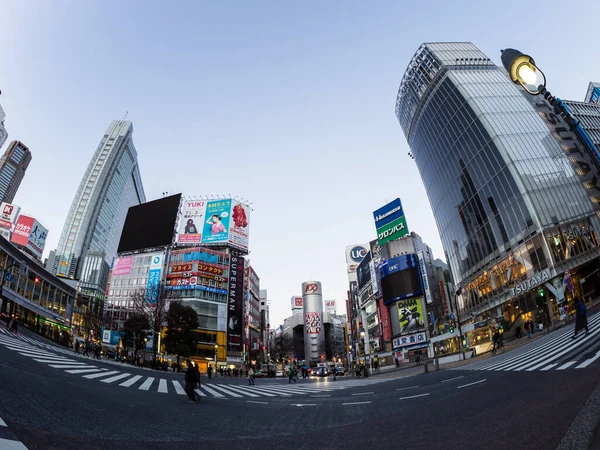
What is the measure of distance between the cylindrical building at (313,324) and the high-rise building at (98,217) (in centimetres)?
8414

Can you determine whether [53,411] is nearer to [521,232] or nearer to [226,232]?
[521,232]

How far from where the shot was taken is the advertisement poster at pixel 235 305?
248 feet

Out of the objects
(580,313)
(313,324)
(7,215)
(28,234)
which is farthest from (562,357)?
(313,324)

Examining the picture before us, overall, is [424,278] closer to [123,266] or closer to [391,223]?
[391,223]

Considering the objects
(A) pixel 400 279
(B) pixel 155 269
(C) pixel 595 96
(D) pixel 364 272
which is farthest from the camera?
(D) pixel 364 272

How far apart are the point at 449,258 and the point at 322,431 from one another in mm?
71128

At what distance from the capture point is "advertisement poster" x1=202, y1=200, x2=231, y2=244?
79.6 m

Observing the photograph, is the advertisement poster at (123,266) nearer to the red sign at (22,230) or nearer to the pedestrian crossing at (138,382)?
the red sign at (22,230)

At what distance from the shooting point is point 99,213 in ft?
505

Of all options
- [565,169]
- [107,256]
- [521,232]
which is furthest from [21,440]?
[107,256]

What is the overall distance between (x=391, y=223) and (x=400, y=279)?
1311 cm

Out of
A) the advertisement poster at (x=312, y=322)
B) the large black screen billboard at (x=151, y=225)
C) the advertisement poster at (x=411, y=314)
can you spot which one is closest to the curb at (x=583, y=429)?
the advertisement poster at (x=411, y=314)

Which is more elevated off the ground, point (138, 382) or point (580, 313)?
point (580, 313)

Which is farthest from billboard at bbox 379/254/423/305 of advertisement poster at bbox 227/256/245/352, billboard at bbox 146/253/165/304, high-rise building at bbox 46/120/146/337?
high-rise building at bbox 46/120/146/337
